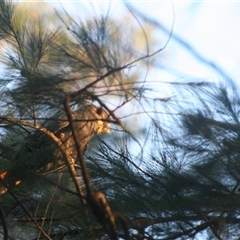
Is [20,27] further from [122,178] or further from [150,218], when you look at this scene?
[150,218]

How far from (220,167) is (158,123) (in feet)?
0.98

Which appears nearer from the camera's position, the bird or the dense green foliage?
the dense green foliage

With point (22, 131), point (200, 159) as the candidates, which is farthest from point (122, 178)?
point (22, 131)

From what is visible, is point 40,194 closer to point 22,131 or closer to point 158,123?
point 22,131

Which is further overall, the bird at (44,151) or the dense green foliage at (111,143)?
the bird at (44,151)

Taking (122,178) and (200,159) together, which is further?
(122,178)

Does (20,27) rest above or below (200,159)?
above

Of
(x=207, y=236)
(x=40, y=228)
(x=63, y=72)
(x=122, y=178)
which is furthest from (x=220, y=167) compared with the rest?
(x=40, y=228)

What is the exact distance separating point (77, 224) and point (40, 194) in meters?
0.39

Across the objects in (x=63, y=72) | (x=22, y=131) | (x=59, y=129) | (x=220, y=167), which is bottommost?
(x=220, y=167)

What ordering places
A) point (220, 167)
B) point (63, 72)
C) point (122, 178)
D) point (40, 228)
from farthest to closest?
point (40, 228)
point (122, 178)
point (220, 167)
point (63, 72)

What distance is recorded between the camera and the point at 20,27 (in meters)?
2.77

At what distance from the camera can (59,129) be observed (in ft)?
9.11

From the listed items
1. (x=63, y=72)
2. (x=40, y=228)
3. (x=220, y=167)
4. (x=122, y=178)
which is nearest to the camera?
(x=63, y=72)
